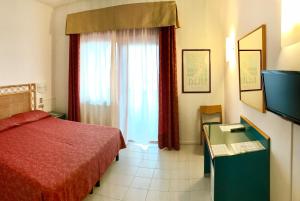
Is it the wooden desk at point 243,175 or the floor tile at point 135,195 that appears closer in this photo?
the wooden desk at point 243,175

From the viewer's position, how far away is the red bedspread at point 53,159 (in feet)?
5.79

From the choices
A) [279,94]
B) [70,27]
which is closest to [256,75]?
[279,94]

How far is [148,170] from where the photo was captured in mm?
3031

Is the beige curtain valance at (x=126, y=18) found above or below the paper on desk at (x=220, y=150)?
above

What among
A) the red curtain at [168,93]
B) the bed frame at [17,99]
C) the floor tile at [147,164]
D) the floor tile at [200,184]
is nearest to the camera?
the floor tile at [200,184]

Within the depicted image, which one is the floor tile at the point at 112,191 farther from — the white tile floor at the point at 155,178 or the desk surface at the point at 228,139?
the desk surface at the point at 228,139

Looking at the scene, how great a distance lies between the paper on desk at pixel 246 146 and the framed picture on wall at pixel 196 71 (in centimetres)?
184

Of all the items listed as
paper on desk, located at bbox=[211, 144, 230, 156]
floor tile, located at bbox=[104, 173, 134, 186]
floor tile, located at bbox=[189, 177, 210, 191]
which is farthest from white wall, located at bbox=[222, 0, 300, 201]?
floor tile, located at bbox=[104, 173, 134, 186]

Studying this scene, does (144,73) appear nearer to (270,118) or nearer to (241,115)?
(241,115)

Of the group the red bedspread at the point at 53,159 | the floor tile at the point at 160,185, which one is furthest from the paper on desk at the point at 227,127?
the red bedspread at the point at 53,159

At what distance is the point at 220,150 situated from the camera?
2.05m

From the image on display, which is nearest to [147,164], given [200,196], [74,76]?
[200,196]

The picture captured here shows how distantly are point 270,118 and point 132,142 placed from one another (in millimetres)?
2658

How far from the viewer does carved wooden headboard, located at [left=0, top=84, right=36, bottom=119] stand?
3354mm
